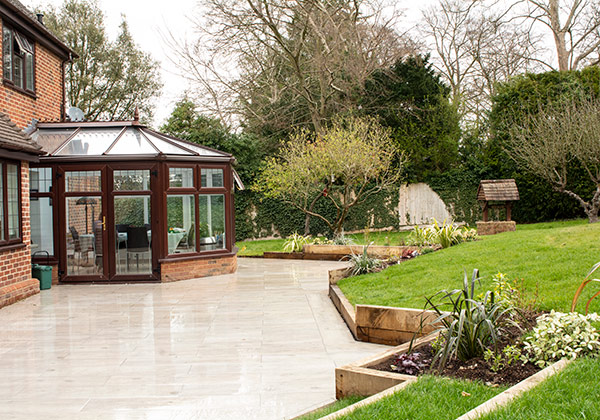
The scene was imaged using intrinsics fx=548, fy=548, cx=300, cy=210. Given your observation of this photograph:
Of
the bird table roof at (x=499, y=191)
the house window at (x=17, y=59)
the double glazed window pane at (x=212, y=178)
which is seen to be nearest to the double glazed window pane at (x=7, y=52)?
the house window at (x=17, y=59)

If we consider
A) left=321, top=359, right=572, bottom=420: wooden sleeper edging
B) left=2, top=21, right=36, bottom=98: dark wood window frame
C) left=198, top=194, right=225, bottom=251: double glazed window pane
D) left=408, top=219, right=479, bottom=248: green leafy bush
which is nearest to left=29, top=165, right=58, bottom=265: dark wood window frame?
left=2, top=21, right=36, bottom=98: dark wood window frame

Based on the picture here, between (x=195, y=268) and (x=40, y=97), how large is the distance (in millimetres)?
5472

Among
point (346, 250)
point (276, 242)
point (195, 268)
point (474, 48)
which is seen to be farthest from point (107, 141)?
point (474, 48)

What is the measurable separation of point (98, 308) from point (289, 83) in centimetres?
1634

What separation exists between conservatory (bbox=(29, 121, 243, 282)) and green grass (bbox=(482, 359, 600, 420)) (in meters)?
9.43

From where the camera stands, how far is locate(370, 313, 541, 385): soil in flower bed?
388 cm

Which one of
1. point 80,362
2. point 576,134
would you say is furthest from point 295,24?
point 80,362

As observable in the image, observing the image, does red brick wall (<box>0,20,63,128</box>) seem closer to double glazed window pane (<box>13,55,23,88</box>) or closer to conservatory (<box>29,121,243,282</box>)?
double glazed window pane (<box>13,55,23,88</box>)

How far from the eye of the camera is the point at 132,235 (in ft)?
38.1

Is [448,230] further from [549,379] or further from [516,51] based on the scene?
[516,51]

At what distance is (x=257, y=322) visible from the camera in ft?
24.9

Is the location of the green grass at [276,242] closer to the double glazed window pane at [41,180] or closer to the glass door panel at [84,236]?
the glass door panel at [84,236]

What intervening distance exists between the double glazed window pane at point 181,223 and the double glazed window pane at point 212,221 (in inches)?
8.7

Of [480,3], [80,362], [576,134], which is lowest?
[80,362]
